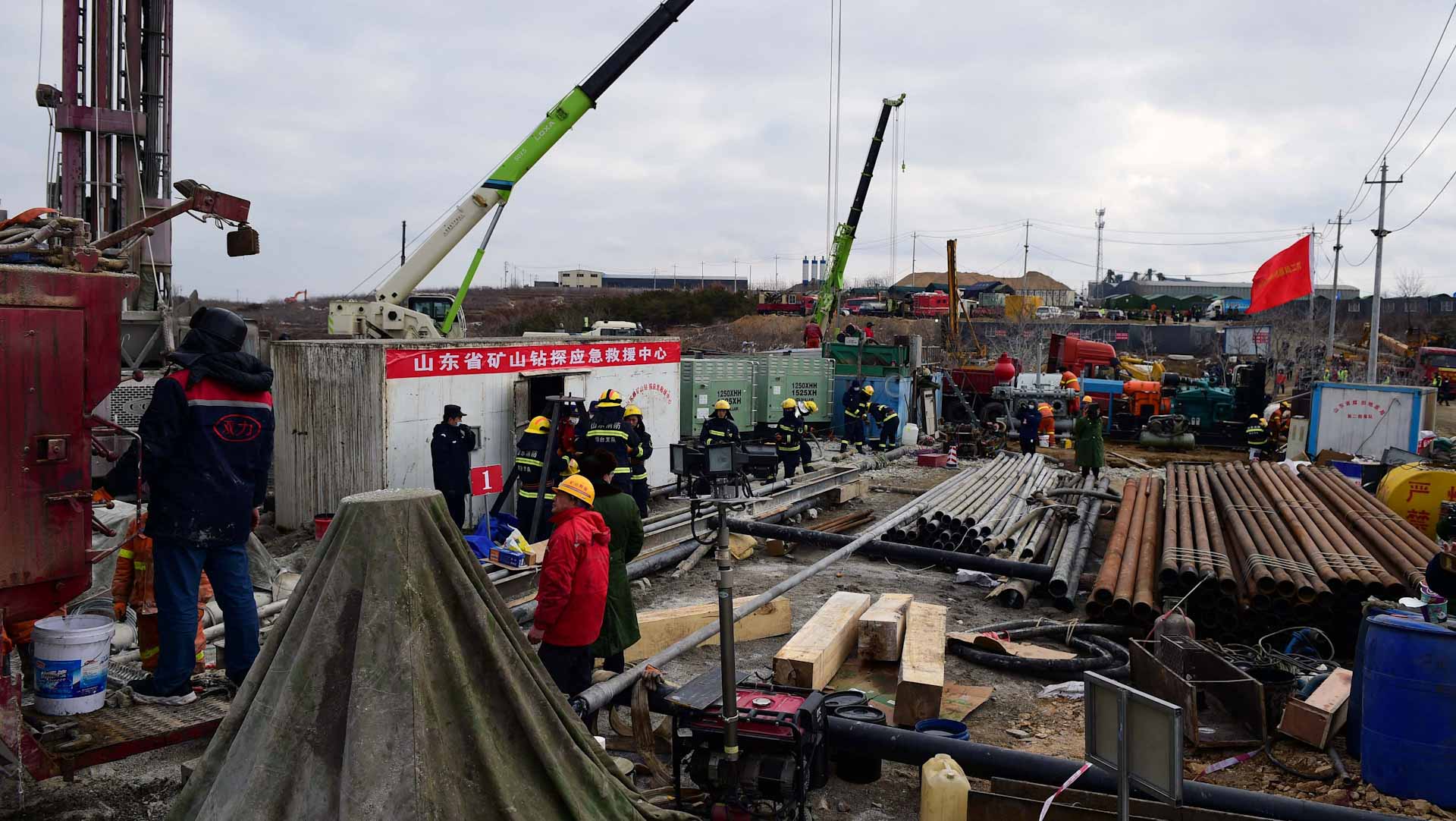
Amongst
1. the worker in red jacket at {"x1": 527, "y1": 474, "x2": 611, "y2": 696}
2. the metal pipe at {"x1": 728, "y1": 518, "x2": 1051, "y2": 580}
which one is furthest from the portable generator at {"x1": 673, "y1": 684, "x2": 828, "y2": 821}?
the metal pipe at {"x1": 728, "y1": 518, "x2": 1051, "y2": 580}

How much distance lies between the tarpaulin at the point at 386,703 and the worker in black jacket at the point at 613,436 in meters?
6.89

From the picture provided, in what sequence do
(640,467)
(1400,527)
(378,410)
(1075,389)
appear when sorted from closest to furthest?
1. (1400,527)
2. (378,410)
3. (640,467)
4. (1075,389)

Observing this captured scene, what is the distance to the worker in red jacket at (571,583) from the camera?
589 cm

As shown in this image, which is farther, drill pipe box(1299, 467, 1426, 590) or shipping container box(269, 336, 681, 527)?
shipping container box(269, 336, 681, 527)

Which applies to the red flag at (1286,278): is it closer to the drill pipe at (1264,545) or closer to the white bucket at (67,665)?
the drill pipe at (1264,545)

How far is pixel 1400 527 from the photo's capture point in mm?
11086

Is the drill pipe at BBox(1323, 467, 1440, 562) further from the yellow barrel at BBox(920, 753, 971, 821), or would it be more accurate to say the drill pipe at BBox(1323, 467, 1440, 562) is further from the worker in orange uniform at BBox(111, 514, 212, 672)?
the worker in orange uniform at BBox(111, 514, 212, 672)

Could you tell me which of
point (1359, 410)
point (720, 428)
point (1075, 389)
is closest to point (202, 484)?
point (720, 428)

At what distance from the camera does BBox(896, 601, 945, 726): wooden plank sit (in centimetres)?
701

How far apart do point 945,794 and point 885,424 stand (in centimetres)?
1861

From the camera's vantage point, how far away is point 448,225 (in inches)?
648

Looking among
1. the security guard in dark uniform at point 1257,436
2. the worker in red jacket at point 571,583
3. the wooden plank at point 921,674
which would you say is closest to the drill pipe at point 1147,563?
the wooden plank at point 921,674

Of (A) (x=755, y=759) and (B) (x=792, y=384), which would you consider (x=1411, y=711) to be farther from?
(B) (x=792, y=384)

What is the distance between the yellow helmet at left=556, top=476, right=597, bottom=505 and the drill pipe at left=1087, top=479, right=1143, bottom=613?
5.51 meters
